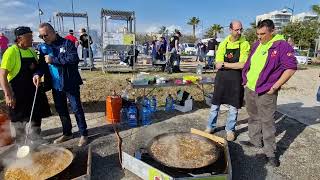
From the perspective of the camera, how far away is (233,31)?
4770mm

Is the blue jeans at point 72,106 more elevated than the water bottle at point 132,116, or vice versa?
the blue jeans at point 72,106

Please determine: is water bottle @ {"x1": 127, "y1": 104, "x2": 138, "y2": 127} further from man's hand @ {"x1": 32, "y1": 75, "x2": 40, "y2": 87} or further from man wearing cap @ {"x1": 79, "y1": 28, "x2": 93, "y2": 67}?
man wearing cap @ {"x1": 79, "y1": 28, "x2": 93, "y2": 67}

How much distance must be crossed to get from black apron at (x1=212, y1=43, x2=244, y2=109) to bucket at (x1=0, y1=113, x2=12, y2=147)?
362cm

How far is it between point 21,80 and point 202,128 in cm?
349

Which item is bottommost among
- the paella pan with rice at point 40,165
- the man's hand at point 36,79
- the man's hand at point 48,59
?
the paella pan with rice at point 40,165

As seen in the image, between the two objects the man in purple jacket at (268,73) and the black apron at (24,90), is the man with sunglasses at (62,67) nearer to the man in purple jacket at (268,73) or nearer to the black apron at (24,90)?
the black apron at (24,90)

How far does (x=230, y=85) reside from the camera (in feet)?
16.8

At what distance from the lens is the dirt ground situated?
13.6ft

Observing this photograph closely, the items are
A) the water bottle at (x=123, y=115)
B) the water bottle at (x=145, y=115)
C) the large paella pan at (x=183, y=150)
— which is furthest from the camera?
the water bottle at (x=123, y=115)

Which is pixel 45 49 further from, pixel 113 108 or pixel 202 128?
pixel 202 128

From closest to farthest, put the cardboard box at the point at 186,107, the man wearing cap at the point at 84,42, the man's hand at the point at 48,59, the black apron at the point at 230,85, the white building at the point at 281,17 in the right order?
the man's hand at the point at 48,59 < the black apron at the point at 230,85 < the cardboard box at the point at 186,107 < the man wearing cap at the point at 84,42 < the white building at the point at 281,17

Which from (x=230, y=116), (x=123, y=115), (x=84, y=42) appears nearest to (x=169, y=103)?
(x=123, y=115)

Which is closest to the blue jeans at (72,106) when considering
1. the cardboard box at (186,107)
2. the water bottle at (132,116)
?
the water bottle at (132,116)

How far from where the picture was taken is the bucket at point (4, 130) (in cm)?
482
